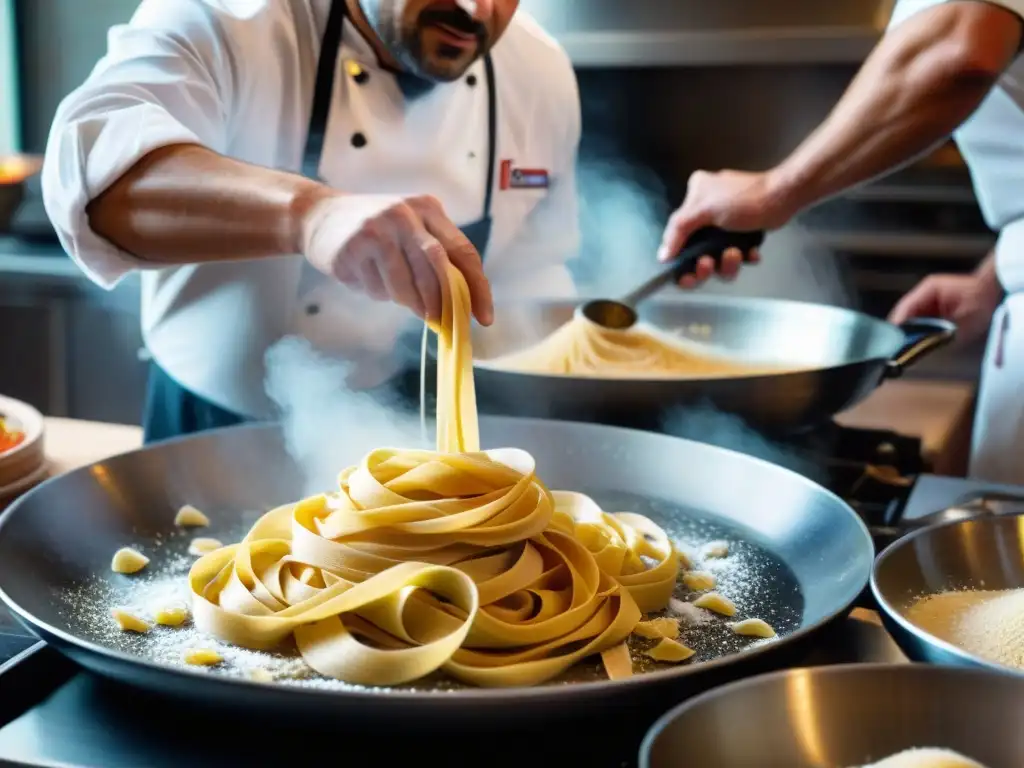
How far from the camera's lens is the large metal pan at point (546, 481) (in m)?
0.83

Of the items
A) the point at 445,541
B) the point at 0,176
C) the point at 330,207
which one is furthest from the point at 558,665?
the point at 0,176

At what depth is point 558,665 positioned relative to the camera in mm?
1012

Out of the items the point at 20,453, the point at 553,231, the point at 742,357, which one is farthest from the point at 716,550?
the point at 553,231

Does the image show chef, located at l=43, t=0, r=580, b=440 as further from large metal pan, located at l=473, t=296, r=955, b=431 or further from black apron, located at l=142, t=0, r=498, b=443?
large metal pan, located at l=473, t=296, r=955, b=431

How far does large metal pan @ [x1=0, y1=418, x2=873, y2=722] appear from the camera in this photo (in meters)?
0.83

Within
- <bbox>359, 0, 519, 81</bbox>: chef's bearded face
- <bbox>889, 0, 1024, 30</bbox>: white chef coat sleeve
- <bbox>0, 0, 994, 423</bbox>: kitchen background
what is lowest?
<bbox>0, 0, 994, 423</bbox>: kitchen background

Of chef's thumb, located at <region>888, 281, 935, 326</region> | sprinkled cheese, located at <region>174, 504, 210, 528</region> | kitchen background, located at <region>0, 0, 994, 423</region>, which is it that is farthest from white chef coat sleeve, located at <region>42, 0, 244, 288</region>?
kitchen background, located at <region>0, 0, 994, 423</region>

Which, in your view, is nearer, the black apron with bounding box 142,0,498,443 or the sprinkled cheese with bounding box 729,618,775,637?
the sprinkled cheese with bounding box 729,618,775,637

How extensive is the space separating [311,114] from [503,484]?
1.04 m

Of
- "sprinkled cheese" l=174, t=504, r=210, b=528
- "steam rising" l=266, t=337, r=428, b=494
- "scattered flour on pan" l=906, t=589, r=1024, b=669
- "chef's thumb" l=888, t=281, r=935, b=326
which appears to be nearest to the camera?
"scattered flour on pan" l=906, t=589, r=1024, b=669

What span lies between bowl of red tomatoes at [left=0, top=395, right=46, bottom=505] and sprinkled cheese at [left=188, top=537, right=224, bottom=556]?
16.4 inches

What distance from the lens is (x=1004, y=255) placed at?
85.4 inches

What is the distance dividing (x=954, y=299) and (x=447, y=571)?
70.6 inches

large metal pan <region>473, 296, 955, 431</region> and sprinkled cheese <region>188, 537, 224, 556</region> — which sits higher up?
large metal pan <region>473, 296, 955, 431</region>
